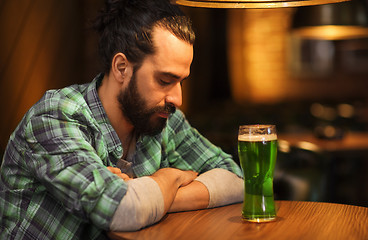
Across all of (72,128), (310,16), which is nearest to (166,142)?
(72,128)

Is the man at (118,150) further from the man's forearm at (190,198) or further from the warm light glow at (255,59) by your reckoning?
the warm light glow at (255,59)

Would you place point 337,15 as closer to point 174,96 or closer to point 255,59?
point 174,96

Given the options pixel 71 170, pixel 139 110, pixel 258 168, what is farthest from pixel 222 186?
pixel 71 170

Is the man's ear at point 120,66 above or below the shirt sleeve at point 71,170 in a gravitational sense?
above

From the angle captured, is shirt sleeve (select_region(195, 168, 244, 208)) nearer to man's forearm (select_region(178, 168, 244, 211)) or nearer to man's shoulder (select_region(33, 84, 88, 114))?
man's forearm (select_region(178, 168, 244, 211))

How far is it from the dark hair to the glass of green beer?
18.3 inches

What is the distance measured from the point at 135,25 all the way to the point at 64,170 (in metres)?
0.60

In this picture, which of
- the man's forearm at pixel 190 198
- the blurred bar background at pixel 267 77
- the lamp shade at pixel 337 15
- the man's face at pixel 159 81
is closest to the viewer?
the man's forearm at pixel 190 198

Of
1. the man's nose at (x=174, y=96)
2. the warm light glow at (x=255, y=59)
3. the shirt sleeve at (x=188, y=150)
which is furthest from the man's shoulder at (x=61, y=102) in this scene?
the warm light glow at (x=255, y=59)

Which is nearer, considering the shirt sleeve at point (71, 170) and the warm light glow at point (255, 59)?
the shirt sleeve at point (71, 170)

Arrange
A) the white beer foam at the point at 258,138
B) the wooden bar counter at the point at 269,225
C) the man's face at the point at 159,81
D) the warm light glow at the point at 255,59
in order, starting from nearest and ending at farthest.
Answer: the wooden bar counter at the point at 269,225, the white beer foam at the point at 258,138, the man's face at the point at 159,81, the warm light glow at the point at 255,59

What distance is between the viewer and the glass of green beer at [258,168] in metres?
1.49

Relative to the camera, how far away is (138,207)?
140 cm

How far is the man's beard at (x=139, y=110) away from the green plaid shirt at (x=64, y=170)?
0.26ft
